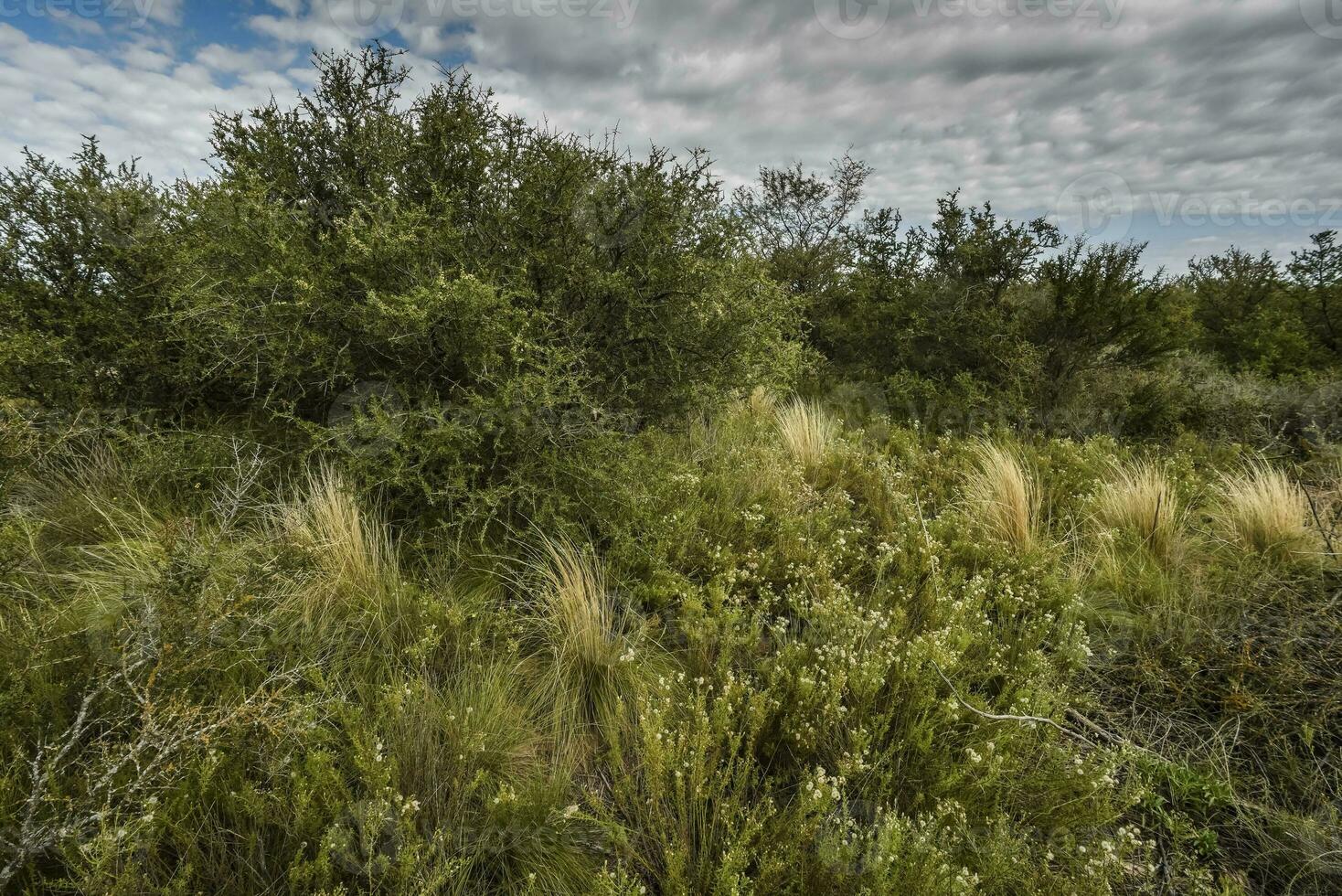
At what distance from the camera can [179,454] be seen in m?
3.92

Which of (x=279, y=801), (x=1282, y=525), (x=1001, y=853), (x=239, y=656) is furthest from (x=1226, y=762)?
(x=239, y=656)

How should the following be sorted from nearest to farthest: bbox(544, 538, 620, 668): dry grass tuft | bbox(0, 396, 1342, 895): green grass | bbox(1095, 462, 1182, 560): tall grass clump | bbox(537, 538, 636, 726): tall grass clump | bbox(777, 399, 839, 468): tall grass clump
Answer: bbox(0, 396, 1342, 895): green grass, bbox(537, 538, 636, 726): tall grass clump, bbox(544, 538, 620, 668): dry grass tuft, bbox(1095, 462, 1182, 560): tall grass clump, bbox(777, 399, 839, 468): tall grass clump

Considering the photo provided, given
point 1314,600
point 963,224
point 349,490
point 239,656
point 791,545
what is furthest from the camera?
point 963,224

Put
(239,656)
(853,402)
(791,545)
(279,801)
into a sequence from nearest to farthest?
(279,801) < (239,656) < (791,545) < (853,402)

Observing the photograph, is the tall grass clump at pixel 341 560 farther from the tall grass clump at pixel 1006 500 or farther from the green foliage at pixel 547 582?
the tall grass clump at pixel 1006 500

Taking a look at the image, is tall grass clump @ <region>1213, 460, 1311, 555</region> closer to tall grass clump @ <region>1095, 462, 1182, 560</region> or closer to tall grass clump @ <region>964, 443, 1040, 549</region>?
tall grass clump @ <region>1095, 462, 1182, 560</region>

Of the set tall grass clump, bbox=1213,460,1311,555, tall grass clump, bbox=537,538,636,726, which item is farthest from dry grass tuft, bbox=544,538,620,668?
tall grass clump, bbox=1213,460,1311,555

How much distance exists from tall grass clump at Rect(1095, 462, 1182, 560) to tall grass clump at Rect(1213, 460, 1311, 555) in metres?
0.30

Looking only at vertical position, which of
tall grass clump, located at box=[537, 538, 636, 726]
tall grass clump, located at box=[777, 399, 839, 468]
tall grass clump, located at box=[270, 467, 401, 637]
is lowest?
tall grass clump, located at box=[537, 538, 636, 726]

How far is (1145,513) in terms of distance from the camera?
4.21 meters

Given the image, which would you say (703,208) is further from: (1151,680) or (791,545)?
(1151,680)

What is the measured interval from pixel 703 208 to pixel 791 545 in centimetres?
262

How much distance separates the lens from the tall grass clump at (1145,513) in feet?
13.4

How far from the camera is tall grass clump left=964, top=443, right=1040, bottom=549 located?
4129mm
